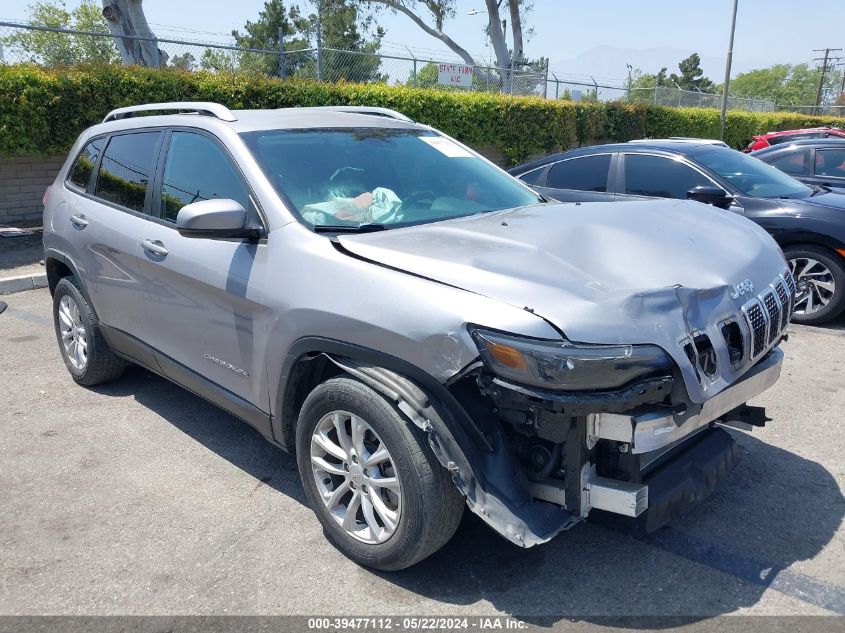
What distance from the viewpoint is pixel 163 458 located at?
13.3ft

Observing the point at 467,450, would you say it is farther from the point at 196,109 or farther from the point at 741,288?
the point at 196,109

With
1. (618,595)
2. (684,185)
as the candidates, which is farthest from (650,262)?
(684,185)

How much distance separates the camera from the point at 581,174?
756 cm

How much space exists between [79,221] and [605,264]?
3497 mm

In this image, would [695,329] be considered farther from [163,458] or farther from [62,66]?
[62,66]

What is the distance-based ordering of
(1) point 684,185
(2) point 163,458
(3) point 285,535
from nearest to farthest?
(3) point 285,535 < (2) point 163,458 < (1) point 684,185

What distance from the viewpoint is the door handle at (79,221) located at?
15.2 feet

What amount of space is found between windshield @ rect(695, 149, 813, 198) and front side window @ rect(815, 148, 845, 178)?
235 cm

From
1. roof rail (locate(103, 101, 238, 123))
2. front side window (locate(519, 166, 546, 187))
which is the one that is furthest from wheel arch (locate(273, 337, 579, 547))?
front side window (locate(519, 166, 546, 187))

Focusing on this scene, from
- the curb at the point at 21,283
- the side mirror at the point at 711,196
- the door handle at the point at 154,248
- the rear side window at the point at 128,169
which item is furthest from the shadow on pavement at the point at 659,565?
the curb at the point at 21,283

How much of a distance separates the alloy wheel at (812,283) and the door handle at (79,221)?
18.7 ft

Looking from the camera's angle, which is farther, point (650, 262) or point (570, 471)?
point (650, 262)

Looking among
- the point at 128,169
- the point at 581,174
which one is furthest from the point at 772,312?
the point at 581,174

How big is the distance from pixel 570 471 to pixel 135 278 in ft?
9.03
